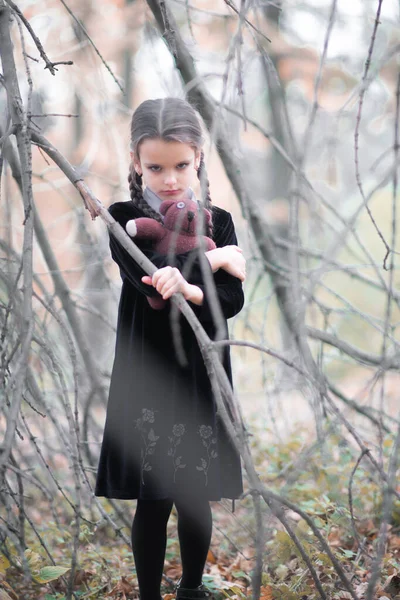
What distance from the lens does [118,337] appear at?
192cm

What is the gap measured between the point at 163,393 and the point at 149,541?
0.42 m

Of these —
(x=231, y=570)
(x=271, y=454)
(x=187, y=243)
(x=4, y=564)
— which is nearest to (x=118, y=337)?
(x=187, y=243)

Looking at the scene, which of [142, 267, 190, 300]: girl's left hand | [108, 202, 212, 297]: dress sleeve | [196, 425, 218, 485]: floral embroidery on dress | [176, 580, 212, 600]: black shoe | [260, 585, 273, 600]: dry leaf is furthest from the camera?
[260, 585, 273, 600]: dry leaf

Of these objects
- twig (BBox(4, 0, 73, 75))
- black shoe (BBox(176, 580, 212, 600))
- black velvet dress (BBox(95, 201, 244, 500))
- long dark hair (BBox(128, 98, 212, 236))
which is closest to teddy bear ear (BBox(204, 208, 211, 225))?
long dark hair (BBox(128, 98, 212, 236))

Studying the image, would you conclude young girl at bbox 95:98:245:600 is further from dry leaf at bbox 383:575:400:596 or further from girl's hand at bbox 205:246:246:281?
dry leaf at bbox 383:575:400:596

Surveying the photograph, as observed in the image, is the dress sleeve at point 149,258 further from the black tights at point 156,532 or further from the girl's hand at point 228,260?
the black tights at point 156,532

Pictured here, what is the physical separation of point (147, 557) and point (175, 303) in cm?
79

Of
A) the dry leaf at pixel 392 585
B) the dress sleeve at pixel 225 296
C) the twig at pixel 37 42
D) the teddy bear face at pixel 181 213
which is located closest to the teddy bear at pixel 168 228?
the teddy bear face at pixel 181 213

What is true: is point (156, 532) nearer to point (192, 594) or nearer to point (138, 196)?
point (192, 594)

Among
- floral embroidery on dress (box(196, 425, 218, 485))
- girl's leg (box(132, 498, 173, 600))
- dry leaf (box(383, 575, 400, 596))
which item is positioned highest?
floral embroidery on dress (box(196, 425, 218, 485))

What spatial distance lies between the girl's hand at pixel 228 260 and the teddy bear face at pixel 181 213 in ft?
0.29

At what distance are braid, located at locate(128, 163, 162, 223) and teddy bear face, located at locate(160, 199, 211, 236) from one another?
79 millimetres

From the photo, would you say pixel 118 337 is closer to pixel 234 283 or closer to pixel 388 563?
pixel 234 283

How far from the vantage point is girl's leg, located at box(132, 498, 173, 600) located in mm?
1851
